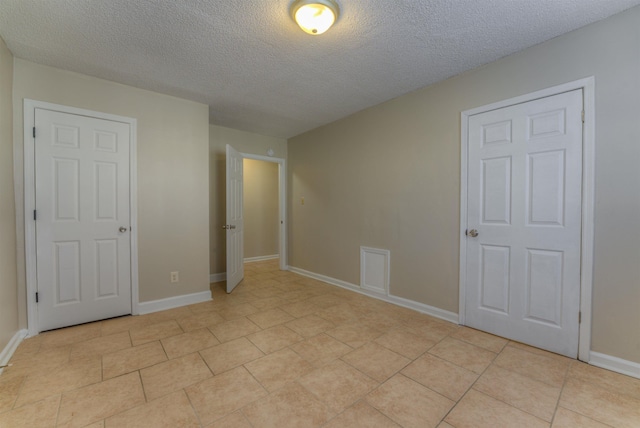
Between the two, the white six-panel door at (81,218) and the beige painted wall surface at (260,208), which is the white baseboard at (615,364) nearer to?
the white six-panel door at (81,218)

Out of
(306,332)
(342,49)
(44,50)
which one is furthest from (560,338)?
(44,50)

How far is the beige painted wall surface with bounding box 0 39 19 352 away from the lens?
2.07 meters

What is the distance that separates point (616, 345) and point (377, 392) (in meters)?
1.72

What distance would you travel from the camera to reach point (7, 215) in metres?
2.18

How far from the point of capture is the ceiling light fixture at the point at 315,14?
170cm

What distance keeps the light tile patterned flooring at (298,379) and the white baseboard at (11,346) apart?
0.05m

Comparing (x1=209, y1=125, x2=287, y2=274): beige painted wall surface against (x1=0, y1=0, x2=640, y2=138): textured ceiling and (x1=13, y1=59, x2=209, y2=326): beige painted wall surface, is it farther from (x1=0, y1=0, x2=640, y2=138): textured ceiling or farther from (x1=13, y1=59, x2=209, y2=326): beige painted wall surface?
(x1=0, y1=0, x2=640, y2=138): textured ceiling

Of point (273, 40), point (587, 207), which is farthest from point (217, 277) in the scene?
point (587, 207)

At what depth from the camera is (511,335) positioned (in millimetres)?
2355

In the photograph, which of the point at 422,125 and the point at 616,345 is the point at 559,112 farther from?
the point at 616,345

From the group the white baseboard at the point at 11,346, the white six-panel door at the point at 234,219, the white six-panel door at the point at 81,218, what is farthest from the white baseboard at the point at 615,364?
the white baseboard at the point at 11,346

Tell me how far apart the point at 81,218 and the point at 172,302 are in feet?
4.13

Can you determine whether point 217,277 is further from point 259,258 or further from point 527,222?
point 527,222

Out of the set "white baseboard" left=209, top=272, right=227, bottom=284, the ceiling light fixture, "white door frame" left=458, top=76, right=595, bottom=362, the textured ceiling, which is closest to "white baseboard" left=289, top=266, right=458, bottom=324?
"white door frame" left=458, top=76, right=595, bottom=362
